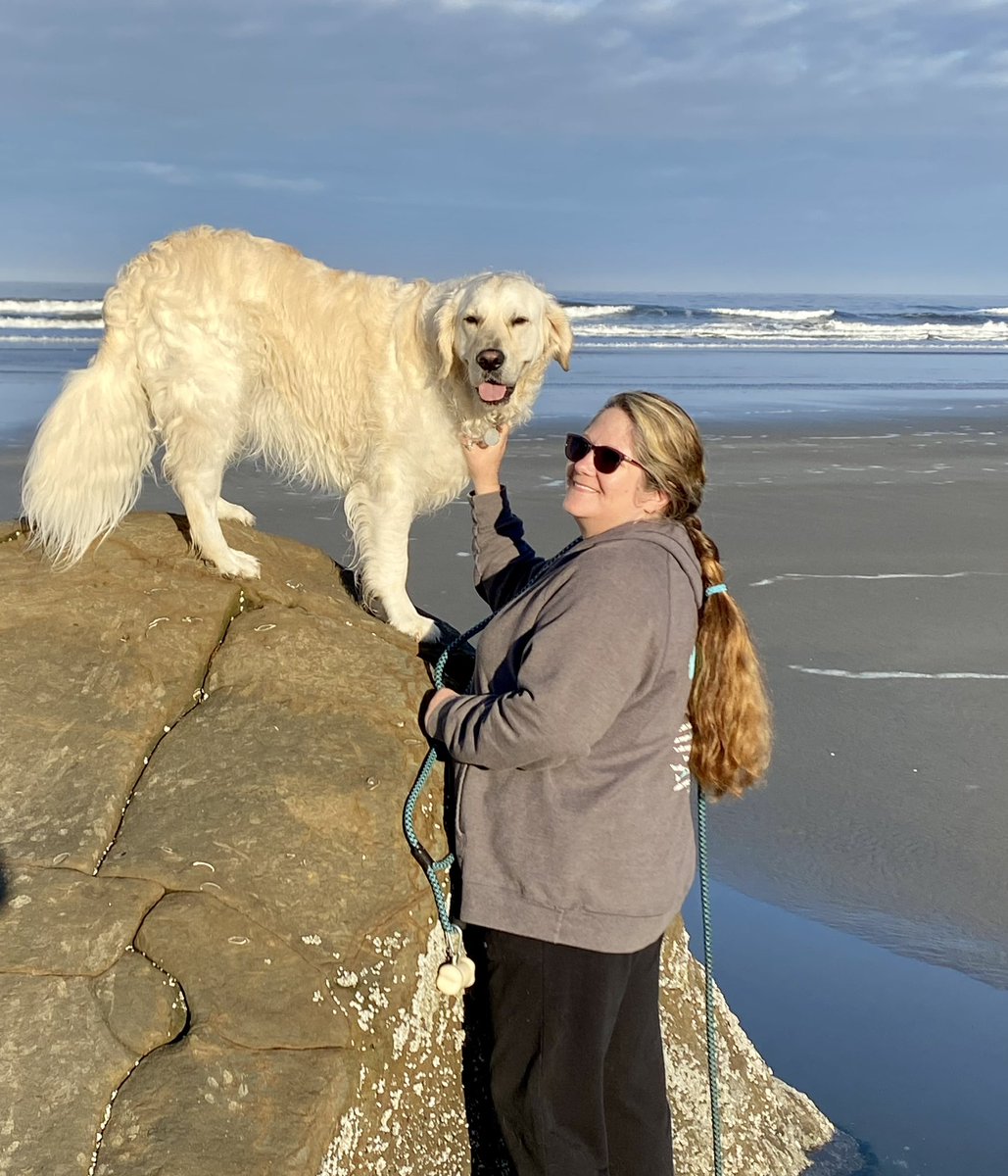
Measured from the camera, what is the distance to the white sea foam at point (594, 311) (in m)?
33.9

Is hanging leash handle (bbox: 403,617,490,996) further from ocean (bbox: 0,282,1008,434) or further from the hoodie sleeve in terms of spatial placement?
ocean (bbox: 0,282,1008,434)

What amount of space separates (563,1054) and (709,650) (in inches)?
34.7

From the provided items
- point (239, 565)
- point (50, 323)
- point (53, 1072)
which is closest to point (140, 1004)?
point (53, 1072)

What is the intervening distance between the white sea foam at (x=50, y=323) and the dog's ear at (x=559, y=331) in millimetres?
23807

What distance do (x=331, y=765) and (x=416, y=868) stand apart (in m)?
0.33

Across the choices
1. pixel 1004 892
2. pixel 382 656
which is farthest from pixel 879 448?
pixel 382 656

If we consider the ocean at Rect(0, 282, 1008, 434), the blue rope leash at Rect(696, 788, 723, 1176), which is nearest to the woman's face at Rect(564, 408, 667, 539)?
the blue rope leash at Rect(696, 788, 723, 1176)

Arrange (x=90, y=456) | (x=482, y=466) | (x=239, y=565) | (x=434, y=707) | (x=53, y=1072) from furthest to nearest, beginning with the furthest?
(x=90, y=456), (x=239, y=565), (x=482, y=466), (x=434, y=707), (x=53, y=1072)

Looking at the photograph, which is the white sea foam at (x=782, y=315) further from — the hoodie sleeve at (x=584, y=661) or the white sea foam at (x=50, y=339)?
the hoodie sleeve at (x=584, y=661)

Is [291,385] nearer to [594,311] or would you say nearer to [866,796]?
[866,796]

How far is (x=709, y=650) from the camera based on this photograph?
2678 mm

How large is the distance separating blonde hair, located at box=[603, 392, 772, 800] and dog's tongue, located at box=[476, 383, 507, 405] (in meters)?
1.58

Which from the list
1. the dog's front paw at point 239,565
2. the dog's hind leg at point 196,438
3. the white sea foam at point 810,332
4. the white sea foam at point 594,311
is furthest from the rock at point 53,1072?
the white sea foam at point 594,311

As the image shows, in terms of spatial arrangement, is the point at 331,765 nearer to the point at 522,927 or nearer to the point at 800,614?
the point at 522,927
